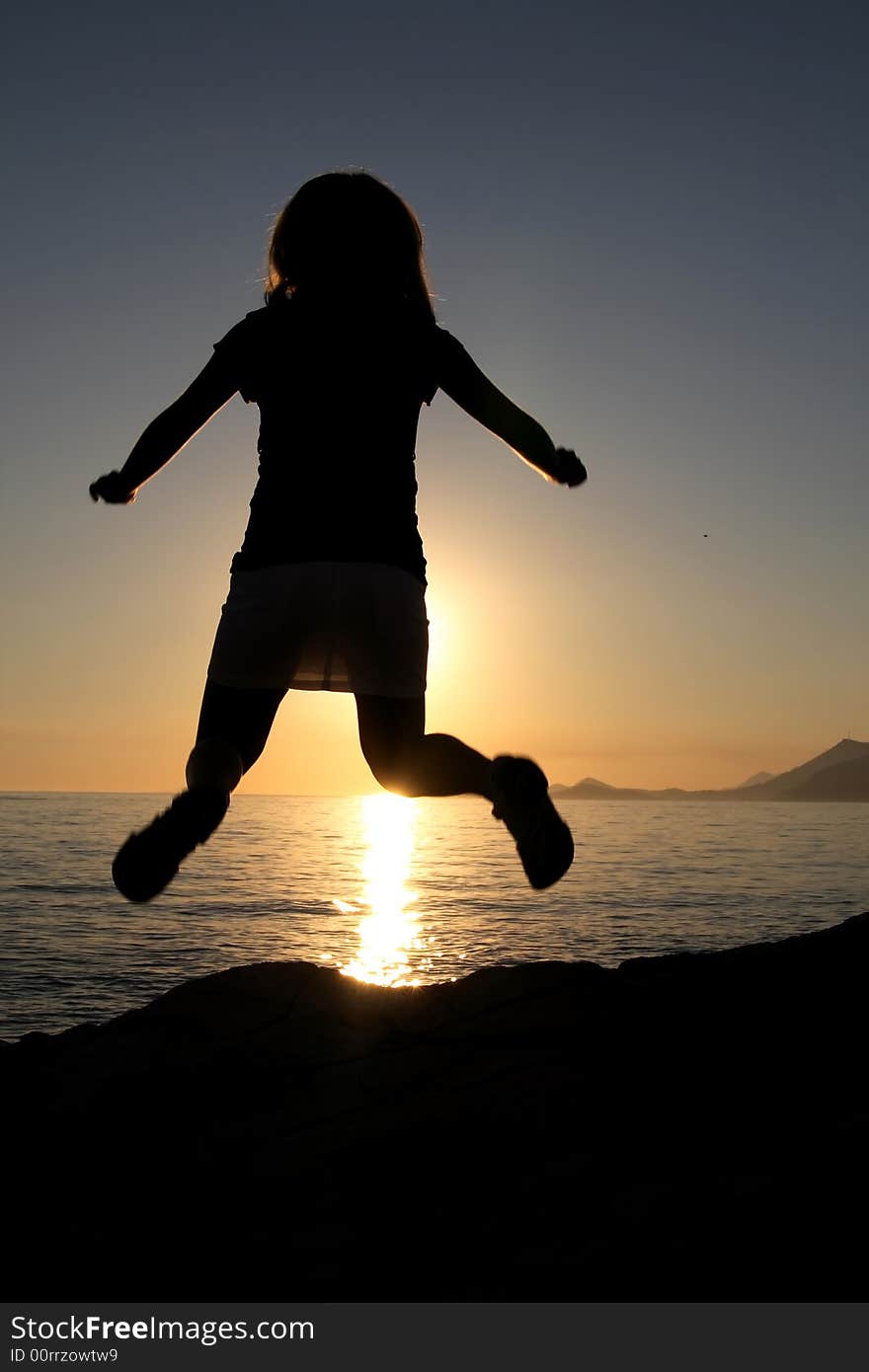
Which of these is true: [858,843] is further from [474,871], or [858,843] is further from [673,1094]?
[673,1094]

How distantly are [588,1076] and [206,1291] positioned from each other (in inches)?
65.0

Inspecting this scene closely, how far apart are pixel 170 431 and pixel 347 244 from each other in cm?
78

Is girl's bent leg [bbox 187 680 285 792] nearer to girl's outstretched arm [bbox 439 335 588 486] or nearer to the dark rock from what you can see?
girl's outstretched arm [bbox 439 335 588 486]

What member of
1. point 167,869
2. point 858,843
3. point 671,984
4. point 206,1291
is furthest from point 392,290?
point 858,843

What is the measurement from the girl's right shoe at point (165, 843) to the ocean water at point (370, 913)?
4.99 metres

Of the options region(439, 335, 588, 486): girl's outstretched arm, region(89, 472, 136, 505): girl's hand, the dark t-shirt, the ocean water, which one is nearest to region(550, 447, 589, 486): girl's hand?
region(439, 335, 588, 486): girl's outstretched arm

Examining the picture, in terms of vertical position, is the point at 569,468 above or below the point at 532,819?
above

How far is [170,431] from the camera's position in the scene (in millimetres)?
3078

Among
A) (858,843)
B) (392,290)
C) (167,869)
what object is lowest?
(858,843)

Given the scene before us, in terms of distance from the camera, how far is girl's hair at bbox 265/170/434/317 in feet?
9.88

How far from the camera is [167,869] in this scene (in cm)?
292

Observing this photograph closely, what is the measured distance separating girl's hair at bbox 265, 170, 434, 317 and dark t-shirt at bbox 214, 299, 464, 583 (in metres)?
0.11

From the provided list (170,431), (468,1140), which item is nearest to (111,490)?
(170,431)

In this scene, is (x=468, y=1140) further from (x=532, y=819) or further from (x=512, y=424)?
(x=512, y=424)
